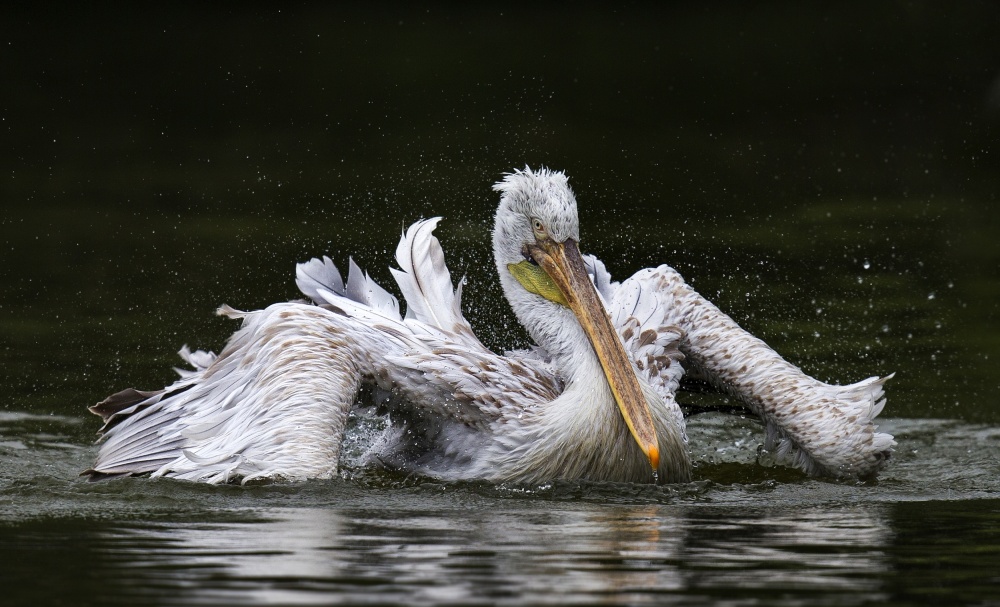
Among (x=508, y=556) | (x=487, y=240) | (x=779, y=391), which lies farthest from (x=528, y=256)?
(x=487, y=240)

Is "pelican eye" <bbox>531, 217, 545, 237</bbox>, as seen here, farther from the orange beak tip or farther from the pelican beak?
the orange beak tip

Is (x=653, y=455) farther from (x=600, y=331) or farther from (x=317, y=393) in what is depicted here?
(x=317, y=393)

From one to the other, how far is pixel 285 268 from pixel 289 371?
4.12m

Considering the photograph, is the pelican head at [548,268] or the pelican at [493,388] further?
the pelican head at [548,268]

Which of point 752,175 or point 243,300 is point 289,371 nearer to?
point 243,300

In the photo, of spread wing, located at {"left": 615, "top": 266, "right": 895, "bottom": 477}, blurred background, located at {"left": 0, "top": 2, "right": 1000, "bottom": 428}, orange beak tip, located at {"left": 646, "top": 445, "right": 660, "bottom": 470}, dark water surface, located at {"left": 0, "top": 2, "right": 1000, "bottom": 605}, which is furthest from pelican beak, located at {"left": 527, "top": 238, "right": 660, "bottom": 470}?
blurred background, located at {"left": 0, "top": 2, "right": 1000, "bottom": 428}

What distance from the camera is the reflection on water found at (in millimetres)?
4180

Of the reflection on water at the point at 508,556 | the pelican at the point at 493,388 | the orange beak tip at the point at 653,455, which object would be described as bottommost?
the reflection on water at the point at 508,556

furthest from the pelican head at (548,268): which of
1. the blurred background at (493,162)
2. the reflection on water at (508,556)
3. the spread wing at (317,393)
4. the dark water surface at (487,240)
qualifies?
the blurred background at (493,162)

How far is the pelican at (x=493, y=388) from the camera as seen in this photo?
6.12 m

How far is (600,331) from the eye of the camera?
6266mm

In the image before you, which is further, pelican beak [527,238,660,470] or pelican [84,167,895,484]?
pelican [84,167,895,484]

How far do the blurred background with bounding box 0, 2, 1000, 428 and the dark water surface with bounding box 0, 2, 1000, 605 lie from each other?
1.7 inches

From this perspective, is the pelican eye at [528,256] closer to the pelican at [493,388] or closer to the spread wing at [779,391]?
the pelican at [493,388]
